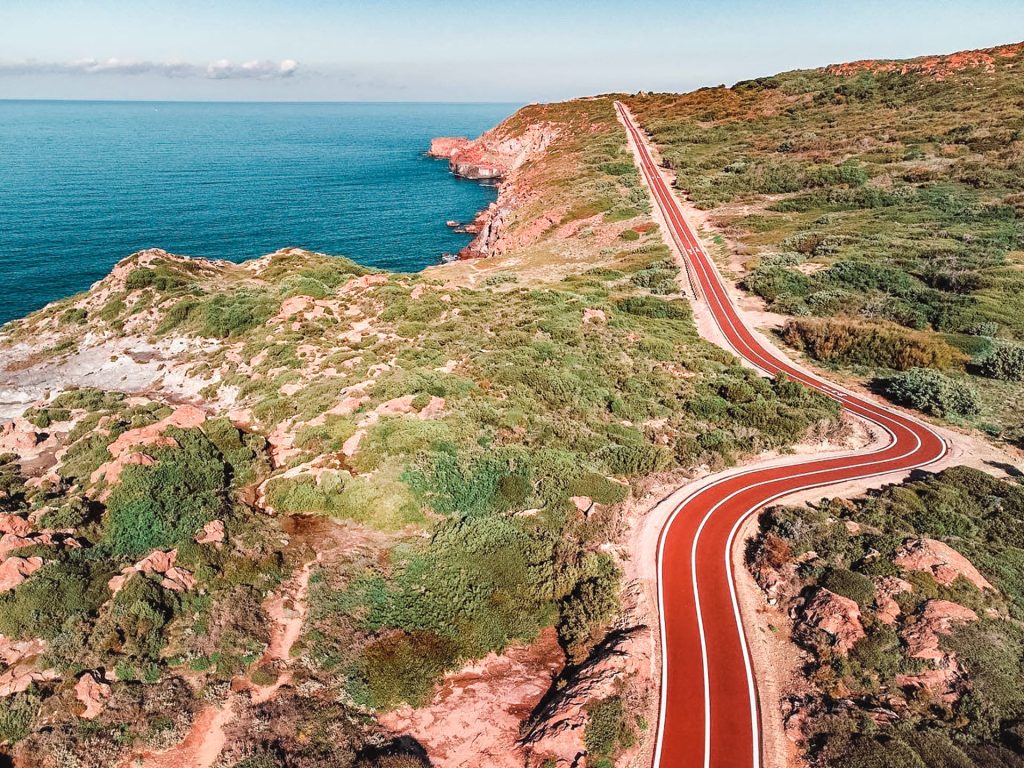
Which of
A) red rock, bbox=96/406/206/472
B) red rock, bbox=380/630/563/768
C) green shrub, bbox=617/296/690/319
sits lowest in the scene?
red rock, bbox=380/630/563/768

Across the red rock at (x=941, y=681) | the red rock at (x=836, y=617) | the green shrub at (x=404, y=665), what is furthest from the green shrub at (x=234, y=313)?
the red rock at (x=941, y=681)

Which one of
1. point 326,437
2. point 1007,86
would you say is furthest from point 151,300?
point 1007,86

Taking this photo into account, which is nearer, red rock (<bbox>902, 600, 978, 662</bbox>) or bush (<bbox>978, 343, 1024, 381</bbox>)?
red rock (<bbox>902, 600, 978, 662</bbox>)

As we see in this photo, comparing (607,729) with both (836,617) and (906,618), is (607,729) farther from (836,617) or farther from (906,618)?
(906,618)

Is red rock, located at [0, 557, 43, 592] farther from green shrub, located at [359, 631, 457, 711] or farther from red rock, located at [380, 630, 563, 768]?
red rock, located at [380, 630, 563, 768]

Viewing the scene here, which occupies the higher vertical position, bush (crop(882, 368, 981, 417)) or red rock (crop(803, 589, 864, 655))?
bush (crop(882, 368, 981, 417))

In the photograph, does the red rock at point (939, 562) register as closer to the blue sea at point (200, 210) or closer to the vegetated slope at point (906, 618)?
the vegetated slope at point (906, 618)

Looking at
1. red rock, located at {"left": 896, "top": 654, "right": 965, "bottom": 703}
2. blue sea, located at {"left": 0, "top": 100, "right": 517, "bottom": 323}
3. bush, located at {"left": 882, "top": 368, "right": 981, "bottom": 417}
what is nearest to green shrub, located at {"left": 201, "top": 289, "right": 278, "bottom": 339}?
blue sea, located at {"left": 0, "top": 100, "right": 517, "bottom": 323}
